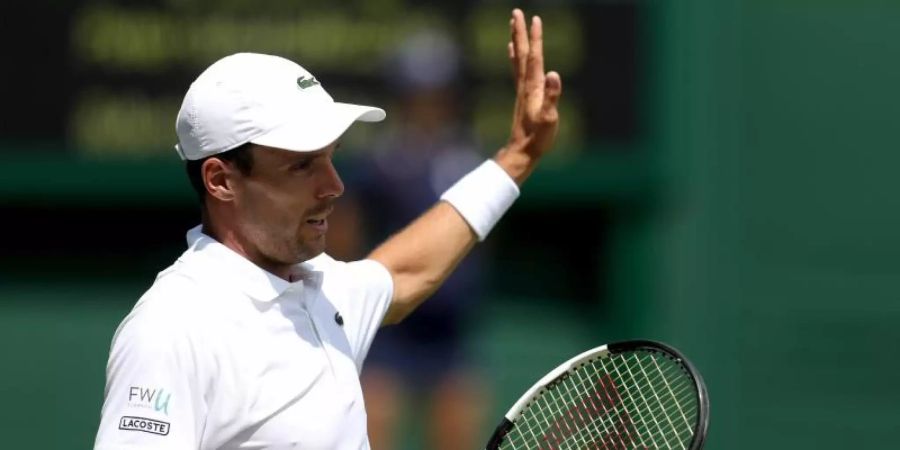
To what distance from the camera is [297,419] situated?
2896mm

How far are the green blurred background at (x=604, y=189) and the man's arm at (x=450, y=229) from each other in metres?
3.02

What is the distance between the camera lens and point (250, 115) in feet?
9.68

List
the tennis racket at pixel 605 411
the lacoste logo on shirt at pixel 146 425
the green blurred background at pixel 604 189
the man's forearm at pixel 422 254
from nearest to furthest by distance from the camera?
the lacoste logo on shirt at pixel 146 425 → the tennis racket at pixel 605 411 → the man's forearm at pixel 422 254 → the green blurred background at pixel 604 189

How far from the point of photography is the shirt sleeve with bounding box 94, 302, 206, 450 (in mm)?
2729

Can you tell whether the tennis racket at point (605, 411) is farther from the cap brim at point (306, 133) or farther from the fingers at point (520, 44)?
the cap brim at point (306, 133)

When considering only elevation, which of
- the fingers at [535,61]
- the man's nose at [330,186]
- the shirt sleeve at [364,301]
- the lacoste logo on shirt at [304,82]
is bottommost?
the shirt sleeve at [364,301]

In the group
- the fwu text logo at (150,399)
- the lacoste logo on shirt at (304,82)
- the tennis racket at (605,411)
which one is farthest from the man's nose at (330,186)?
the tennis racket at (605,411)

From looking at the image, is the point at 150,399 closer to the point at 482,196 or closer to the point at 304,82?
the point at 304,82

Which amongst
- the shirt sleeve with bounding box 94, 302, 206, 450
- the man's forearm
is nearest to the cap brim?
the shirt sleeve with bounding box 94, 302, 206, 450

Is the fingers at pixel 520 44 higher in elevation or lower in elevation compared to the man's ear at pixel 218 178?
higher

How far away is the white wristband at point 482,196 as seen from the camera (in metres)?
3.62

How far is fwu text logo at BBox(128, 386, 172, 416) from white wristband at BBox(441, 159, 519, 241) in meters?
1.03

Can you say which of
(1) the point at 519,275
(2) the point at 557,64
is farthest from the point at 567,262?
(2) the point at 557,64

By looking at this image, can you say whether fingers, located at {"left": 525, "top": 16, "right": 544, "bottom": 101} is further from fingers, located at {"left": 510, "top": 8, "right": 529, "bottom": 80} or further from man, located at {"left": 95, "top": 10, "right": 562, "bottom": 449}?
man, located at {"left": 95, "top": 10, "right": 562, "bottom": 449}
